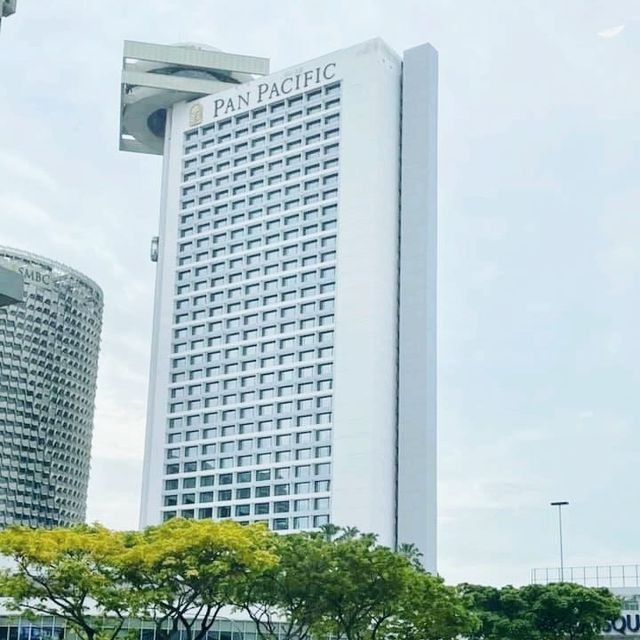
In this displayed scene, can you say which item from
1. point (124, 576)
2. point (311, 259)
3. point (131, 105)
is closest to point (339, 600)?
point (124, 576)

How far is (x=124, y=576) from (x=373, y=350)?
5751cm

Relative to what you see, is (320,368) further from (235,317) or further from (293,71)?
(293,71)

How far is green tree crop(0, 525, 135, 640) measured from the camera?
45625mm

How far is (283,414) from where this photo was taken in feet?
Answer: 354

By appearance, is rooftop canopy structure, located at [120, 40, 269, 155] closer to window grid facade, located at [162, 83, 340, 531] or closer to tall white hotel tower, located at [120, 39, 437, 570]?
tall white hotel tower, located at [120, 39, 437, 570]

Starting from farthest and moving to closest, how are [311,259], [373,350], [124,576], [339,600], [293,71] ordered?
[293,71] < [311,259] < [373,350] < [339,600] < [124,576]

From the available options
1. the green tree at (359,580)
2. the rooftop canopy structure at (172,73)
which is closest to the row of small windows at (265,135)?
the rooftop canopy structure at (172,73)

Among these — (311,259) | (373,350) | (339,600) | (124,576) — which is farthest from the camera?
(311,259)

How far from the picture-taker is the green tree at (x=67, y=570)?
45.6m

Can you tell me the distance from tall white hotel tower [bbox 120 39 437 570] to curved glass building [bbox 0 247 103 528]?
68.1 meters

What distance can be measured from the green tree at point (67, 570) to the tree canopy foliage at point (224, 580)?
1.8 inches

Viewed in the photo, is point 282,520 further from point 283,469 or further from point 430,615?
point 430,615

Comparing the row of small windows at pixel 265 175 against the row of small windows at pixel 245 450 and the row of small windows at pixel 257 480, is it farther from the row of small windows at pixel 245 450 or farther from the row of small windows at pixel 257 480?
the row of small windows at pixel 257 480

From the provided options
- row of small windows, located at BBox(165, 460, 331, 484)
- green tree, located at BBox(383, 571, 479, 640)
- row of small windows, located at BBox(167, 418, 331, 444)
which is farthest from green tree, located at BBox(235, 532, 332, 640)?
row of small windows, located at BBox(167, 418, 331, 444)
